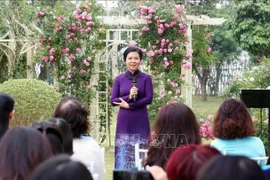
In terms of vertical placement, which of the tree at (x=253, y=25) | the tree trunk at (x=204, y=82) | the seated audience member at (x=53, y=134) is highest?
the tree at (x=253, y=25)

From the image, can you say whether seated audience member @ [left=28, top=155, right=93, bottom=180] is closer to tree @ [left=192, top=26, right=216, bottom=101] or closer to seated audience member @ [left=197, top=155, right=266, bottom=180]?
seated audience member @ [left=197, top=155, right=266, bottom=180]

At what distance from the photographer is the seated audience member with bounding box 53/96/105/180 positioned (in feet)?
14.2

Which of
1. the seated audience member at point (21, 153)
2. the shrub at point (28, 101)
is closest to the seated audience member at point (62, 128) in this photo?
the seated audience member at point (21, 153)

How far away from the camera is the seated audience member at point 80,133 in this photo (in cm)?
434

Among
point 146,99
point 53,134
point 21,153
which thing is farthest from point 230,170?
point 146,99

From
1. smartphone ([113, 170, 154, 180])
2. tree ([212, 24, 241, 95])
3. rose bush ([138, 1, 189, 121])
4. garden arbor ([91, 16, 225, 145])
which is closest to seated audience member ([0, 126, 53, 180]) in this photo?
smartphone ([113, 170, 154, 180])

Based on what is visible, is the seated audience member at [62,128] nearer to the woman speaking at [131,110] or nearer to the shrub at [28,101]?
the woman speaking at [131,110]

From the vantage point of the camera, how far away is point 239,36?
22.3m

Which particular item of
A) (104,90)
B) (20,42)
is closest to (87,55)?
(104,90)

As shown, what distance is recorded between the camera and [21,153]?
107 inches

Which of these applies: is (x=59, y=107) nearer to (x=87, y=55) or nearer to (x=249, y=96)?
(x=249, y=96)

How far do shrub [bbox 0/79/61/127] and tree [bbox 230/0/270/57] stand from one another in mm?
12903

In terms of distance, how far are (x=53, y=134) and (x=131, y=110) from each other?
3637 millimetres

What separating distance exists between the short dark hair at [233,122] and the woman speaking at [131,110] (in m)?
2.53
